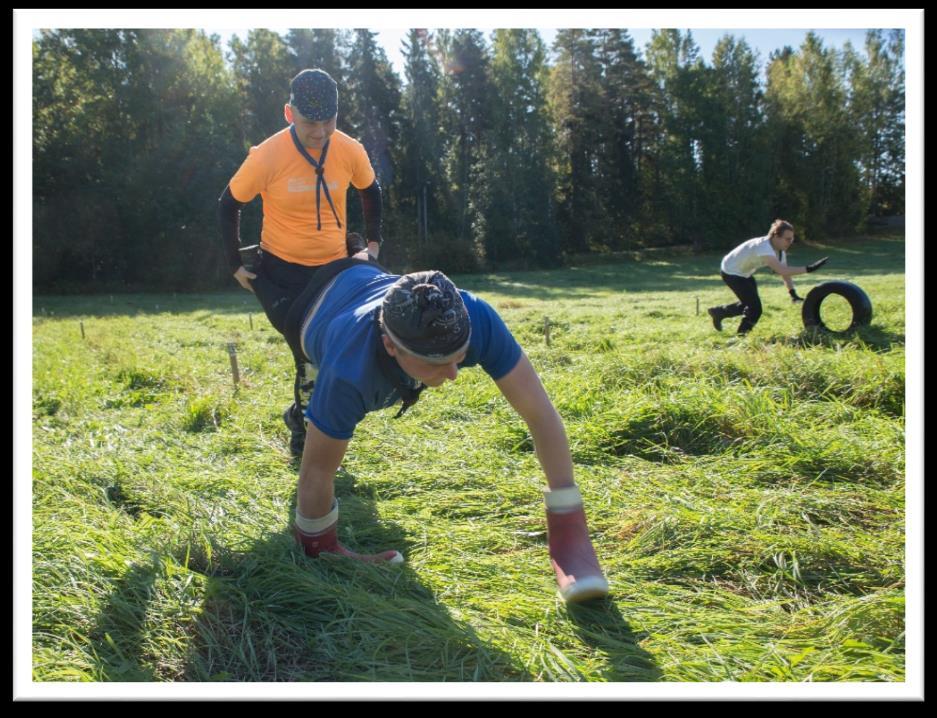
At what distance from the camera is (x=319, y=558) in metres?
3.02

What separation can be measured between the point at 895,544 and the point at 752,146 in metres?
35.6

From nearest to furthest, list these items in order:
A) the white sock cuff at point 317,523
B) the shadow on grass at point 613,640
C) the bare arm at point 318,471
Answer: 1. the shadow on grass at point 613,640
2. the bare arm at point 318,471
3. the white sock cuff at point 317,523

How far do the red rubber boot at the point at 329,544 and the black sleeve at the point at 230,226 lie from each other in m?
2.16

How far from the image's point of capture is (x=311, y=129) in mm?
4215

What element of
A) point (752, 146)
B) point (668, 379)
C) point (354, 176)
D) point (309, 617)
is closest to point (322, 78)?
point (354, 176)

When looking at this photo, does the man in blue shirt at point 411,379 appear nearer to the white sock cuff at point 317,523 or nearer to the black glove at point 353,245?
the white sock cuff at point 317,523

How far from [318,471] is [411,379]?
Answer: 521mm

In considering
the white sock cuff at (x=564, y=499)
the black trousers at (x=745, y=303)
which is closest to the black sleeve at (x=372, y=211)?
the white sock cuff at (x=564, y=499)

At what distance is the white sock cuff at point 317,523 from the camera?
117 inches

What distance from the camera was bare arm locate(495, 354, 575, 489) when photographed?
285 cm

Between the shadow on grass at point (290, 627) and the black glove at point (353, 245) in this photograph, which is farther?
the black glove at point (353, 245)

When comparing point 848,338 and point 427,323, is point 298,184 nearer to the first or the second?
point 427,323

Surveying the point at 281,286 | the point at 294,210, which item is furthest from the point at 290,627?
the point at 294,210

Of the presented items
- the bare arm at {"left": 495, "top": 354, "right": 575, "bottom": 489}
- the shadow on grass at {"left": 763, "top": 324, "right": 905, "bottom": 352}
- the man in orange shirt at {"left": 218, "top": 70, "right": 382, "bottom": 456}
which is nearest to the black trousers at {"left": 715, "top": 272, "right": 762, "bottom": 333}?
the shadow on grass at {"left": 763, "top": 324, "right": 905, "bottom": 352}
